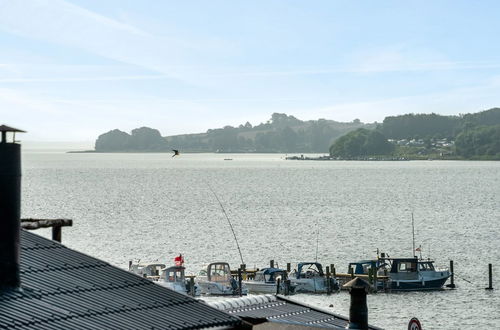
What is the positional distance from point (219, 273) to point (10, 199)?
47771mm

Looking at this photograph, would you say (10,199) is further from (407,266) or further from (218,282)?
(407,266)

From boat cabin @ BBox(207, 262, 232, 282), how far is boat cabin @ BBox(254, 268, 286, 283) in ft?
8.02

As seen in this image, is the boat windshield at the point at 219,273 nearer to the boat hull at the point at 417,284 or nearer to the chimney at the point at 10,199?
the boat hull at the point at 417,284

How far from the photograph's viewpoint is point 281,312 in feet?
63.1

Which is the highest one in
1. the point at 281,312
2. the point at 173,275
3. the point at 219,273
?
the point at 281,312

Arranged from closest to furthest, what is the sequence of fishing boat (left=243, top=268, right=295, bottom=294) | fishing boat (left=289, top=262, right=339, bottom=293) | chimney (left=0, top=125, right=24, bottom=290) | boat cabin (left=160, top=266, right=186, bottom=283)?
chimney (left=0, top=125, right=24, bottom=290), boat cabin (left=160, top=266, right=186, bottom=283), fishing boat (left=243, top=268, right=295, bottom=294), fishing boat (left=289, top=262, right=339, bottom=293)

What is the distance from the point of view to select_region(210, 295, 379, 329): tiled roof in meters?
18.5

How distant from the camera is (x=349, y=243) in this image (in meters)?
94.1

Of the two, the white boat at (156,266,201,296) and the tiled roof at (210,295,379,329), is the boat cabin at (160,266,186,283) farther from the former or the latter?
the tiled roof at (210,295,379,329)

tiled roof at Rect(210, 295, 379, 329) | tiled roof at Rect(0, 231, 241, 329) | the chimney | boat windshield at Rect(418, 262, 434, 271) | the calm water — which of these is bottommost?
the calm water

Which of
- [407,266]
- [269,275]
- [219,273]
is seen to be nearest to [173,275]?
[219,273]

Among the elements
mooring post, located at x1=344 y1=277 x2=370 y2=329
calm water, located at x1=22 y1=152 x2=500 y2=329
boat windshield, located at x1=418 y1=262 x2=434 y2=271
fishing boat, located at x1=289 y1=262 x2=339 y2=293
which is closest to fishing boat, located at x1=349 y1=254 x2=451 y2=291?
boat windshield, located at x1=418 y1=262 x2=434 y2=271

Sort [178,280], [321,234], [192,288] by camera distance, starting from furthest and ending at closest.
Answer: [321,234] < [178,280] < [192,288]

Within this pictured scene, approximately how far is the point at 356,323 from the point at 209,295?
4072 centimetres
